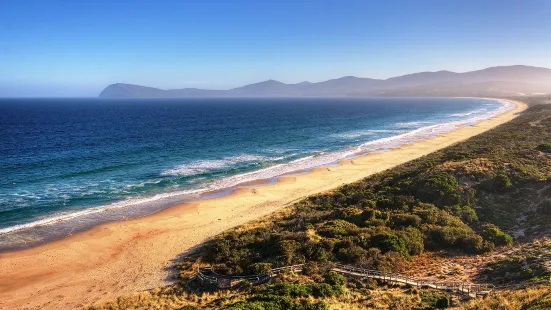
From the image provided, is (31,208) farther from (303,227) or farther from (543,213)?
(543,213)

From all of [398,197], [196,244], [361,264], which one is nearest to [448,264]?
[361,264]

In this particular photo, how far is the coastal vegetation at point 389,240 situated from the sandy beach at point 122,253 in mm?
2273

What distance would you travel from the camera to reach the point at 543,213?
23656 mm

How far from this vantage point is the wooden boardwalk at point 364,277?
52.1ft

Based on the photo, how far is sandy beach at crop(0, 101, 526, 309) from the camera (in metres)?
20.0

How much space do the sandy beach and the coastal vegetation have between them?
2273mm

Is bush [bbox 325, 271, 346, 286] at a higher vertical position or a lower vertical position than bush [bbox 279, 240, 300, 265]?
lower

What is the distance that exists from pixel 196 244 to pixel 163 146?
137ft

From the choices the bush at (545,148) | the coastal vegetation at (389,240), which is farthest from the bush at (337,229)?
the bush at (545,148)

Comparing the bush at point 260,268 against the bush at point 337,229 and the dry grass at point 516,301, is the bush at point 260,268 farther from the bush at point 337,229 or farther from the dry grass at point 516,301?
the dry grass at point 516,301

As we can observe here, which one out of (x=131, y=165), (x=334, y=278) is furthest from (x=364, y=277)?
(x=131, y=165)

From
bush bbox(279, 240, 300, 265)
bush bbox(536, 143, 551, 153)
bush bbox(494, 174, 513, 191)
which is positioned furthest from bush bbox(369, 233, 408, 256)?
bush bbox(536, 143, 551, 153)

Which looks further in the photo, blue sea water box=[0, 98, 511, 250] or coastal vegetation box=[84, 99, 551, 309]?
blue sea water box=[0, 98, 511, 250]

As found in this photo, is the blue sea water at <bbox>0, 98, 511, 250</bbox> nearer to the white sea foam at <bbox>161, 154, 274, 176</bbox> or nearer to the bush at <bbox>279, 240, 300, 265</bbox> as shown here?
the white sea foam at <bbox>161, 154, 274, 176</bbox>
